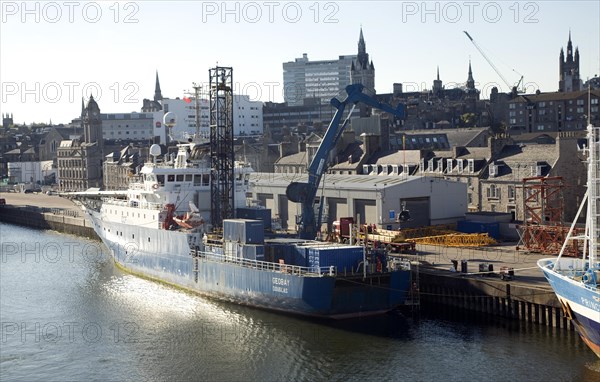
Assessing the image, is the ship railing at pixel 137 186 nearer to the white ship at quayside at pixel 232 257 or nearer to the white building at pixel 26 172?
the white ship at quayside at pixel 232 257

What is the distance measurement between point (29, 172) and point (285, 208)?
97121 millimetres

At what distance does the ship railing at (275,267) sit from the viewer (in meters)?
39.3

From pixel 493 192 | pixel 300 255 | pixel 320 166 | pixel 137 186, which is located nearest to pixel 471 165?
pixel 493 192

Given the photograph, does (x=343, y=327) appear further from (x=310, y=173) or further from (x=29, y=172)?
(x=29, y=172)

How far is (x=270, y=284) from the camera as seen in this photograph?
1607 inches

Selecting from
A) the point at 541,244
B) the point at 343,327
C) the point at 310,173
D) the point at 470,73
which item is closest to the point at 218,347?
the point at 343,327

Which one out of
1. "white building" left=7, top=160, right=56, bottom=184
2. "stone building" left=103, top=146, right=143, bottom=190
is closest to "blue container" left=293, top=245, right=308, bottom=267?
"stone building" left=103, top=146, right=143, bottom=190

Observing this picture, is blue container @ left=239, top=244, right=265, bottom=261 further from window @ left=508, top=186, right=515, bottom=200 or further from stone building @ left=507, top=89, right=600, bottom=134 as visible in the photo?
stone building @ left=507, top=89, right=600, bottom=134

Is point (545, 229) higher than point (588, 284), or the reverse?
point (545, 229)

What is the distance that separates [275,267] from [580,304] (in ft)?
52.4

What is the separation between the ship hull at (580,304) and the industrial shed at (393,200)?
78.6 feet

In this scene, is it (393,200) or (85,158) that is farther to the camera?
(85,158)

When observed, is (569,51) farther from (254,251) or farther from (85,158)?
(254,251)

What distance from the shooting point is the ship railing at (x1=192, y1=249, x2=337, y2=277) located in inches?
1548
